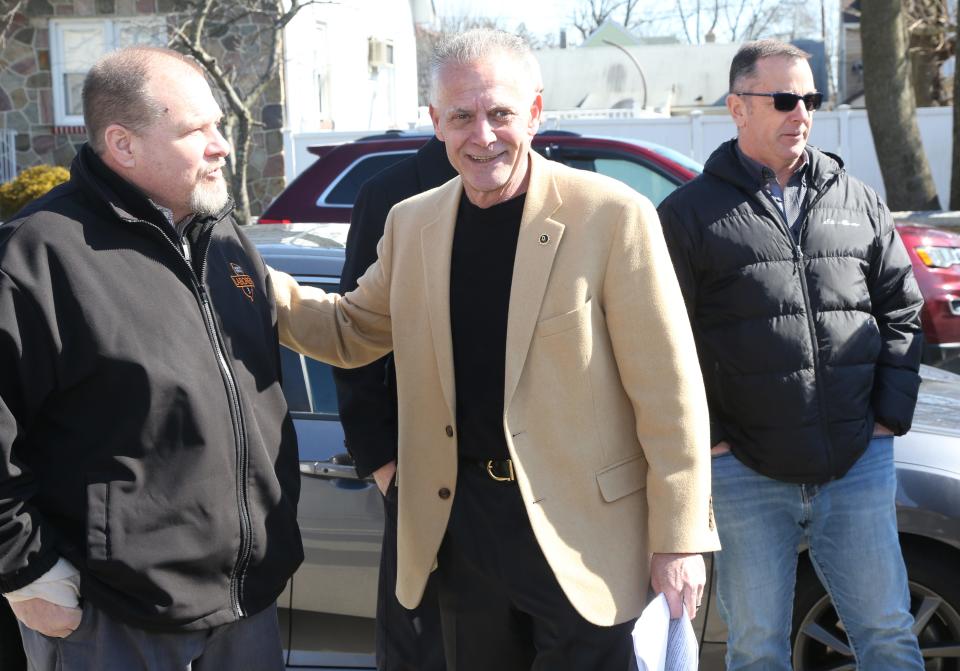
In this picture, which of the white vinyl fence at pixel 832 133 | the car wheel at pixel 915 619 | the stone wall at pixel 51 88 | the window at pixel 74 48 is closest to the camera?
the car wheel at pixel 915 619

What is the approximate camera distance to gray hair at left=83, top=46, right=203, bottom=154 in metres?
2.40

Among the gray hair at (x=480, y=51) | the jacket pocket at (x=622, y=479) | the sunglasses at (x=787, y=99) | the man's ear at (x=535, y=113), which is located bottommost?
the jacket pocket at (x=622, y=479)

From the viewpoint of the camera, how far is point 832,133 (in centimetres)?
1955

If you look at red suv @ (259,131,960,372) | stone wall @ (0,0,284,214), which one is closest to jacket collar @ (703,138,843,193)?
red suv @ (259,131,960,372)

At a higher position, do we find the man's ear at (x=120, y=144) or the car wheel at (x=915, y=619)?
the man's ear at (x=120, y=144)

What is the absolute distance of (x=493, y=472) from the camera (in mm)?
2637

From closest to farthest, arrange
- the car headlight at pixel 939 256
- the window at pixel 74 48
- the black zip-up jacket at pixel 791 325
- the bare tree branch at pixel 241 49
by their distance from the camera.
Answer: the black zip-up jacket at pixel 791 325
the car headlight at pixel 939 256
the bare tree branch at pixel 241 49
the window at pixel 74 48

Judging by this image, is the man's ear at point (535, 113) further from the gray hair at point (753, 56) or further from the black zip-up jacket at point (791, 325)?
the gray hair at point (753, 56)

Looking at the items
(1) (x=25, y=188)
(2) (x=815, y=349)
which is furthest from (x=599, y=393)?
(1) (x=25, y=188)

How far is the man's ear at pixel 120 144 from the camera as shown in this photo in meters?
2.41

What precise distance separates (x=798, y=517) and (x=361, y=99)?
20.4m

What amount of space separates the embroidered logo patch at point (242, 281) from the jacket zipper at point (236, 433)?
6.2 inches

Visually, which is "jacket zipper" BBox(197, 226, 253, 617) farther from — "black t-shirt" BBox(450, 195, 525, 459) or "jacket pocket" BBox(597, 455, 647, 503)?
"jacket pocket" BBox(597, 455, 647, 503)

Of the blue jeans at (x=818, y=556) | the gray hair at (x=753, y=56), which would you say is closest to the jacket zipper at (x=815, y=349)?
the blue jeans at (x=818, y=556)
